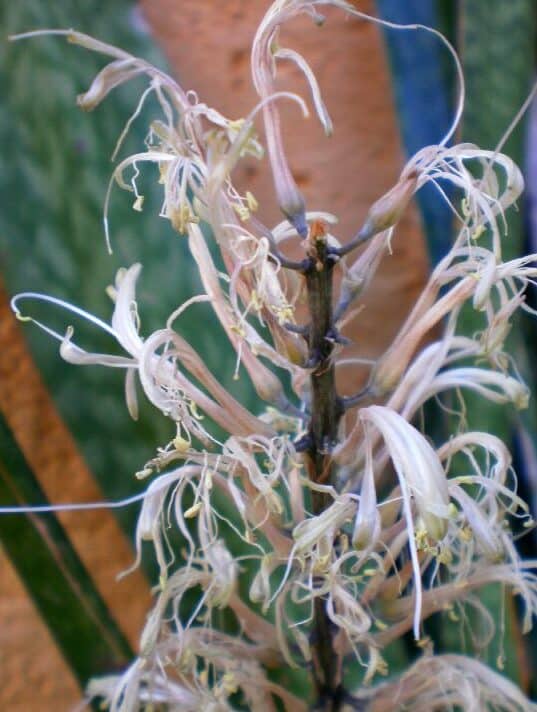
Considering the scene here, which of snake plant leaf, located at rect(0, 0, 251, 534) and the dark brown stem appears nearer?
the dark brown stem

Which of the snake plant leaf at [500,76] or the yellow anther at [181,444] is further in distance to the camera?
the snake plant leaf at [500,76]

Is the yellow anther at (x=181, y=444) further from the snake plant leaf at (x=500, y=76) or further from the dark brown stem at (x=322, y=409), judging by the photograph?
the snake plant leaf at (x=500, y=76)

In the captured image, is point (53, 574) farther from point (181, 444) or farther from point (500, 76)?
point (500, 76)

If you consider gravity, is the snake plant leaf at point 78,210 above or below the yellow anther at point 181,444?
above

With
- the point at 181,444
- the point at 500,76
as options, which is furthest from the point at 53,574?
the point at 500,76

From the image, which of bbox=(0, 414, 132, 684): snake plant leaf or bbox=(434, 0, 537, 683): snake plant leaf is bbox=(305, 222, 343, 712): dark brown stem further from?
bbox=(434, 0, 537, 683): snake plant leaf

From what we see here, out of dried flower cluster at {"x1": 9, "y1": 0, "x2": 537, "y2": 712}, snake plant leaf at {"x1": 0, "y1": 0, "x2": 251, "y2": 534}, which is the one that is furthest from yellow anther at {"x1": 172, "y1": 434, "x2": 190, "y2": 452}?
snake plant leaf at {"x1": 0, "y1": 0, "x2": 251, "y2": 534}

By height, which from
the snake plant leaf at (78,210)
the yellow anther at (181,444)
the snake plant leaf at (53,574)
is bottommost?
the snake plant leaf at (53,574)

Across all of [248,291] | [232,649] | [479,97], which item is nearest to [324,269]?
[248,291]

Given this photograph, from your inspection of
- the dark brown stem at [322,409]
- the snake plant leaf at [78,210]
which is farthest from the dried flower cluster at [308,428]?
the snake plant leaf at [78,210]
